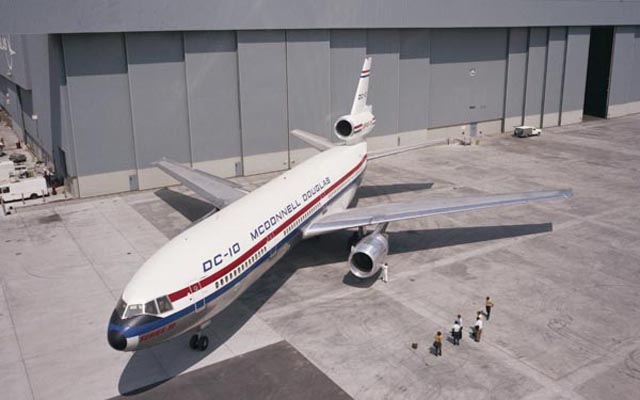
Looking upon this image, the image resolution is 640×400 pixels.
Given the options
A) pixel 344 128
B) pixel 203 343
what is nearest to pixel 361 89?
pixel 344 128

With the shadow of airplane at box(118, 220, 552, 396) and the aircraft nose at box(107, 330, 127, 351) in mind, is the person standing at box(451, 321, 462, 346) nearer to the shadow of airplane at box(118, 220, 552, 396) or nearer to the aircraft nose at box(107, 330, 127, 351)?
the shadow of airplane at box(118, 220, 552, 396)

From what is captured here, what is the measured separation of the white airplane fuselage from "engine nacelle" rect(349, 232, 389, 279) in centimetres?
278

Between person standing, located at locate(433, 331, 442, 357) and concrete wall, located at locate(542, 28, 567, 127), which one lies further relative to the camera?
concrete wall, located at locate(542, 28, 567, 127)

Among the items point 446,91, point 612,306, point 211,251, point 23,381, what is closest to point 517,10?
point 446,91

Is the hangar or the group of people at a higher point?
the hangar

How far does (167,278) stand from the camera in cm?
1730

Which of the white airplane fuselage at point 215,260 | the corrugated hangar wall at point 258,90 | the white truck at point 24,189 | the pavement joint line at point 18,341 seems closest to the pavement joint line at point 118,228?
the corrugated hangar wall at point 258,90

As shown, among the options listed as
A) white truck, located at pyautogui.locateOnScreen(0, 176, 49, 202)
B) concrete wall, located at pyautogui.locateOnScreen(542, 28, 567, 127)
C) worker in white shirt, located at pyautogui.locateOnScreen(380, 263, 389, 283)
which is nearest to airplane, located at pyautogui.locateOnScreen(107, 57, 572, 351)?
worker in white shirt, located at pyautogui.locateOnScreen(380, 263, 389, 283)

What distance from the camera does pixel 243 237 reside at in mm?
20234

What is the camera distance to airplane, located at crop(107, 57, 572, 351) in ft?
55.5

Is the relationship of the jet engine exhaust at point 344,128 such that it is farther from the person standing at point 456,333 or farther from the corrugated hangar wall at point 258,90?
the person standing at point 456,333

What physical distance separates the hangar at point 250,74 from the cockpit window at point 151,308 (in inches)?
899

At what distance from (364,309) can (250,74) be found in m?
24.0

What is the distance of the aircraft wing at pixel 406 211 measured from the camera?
26062mm
